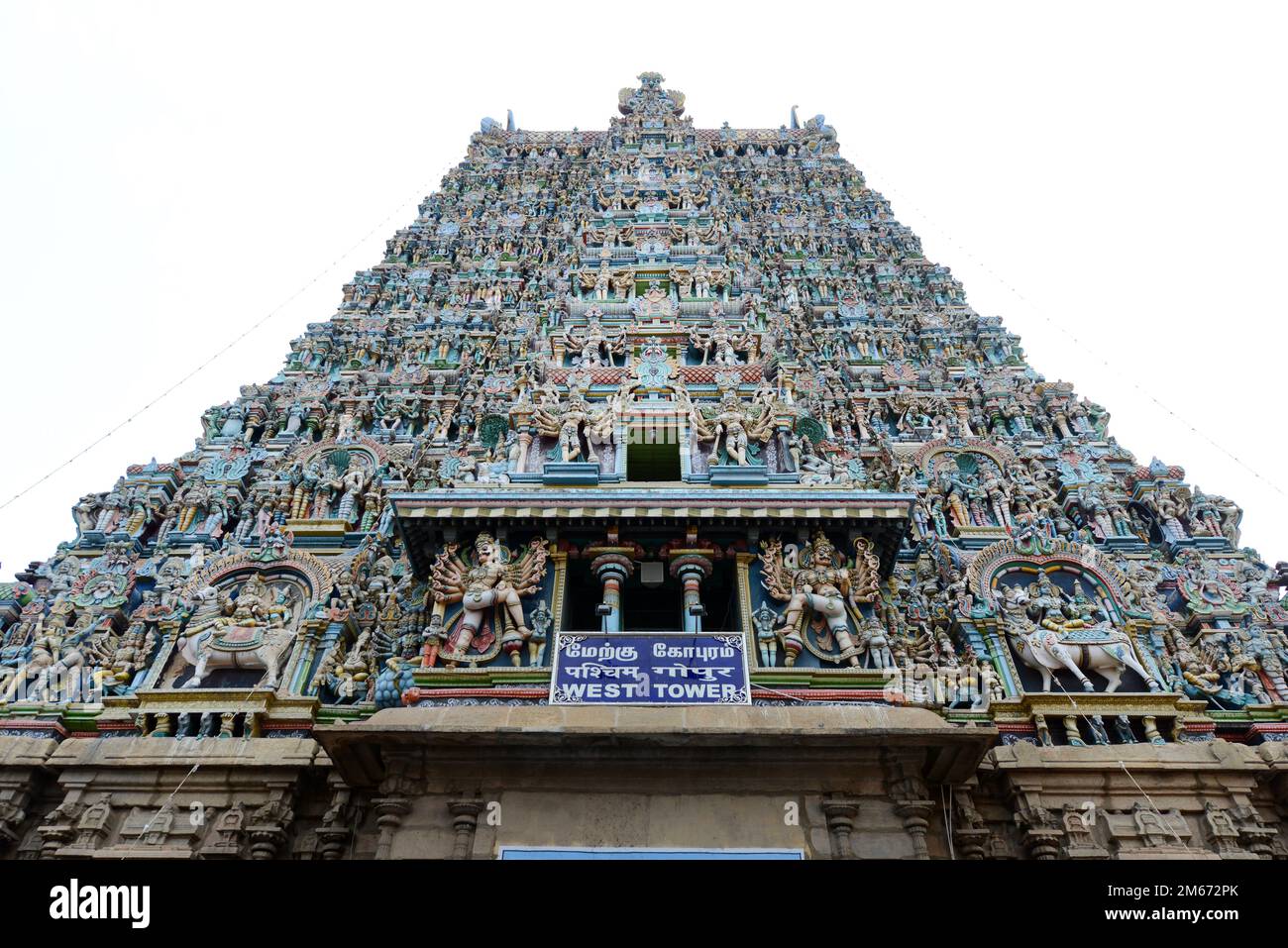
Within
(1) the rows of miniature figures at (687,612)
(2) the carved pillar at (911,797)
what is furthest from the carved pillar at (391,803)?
(2) the carved pillar at (911,797)

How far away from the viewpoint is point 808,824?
10.5 metres

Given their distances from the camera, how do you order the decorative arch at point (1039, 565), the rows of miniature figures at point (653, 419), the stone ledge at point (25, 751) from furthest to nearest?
the rows of miniature figures at point (653, 419), the decorative arch at point (1039, 565), the stone ledge at point (25, 751)

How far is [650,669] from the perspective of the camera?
38.3ft

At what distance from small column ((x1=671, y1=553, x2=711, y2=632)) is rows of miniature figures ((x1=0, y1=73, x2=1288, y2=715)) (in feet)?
6.25

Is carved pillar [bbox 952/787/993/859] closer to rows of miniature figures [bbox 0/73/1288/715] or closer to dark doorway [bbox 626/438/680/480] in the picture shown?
rows of miniature figures [bbox 0/73/1288/715]

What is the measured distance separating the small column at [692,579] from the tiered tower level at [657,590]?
0.16ft

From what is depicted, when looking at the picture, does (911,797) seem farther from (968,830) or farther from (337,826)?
(337,826)

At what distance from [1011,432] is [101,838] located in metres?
18.1

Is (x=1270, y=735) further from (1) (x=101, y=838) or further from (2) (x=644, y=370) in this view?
(1) (x=101, y=838)

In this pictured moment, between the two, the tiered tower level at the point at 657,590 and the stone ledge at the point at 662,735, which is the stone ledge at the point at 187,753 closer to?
the tiered tower level at the point at 657,590

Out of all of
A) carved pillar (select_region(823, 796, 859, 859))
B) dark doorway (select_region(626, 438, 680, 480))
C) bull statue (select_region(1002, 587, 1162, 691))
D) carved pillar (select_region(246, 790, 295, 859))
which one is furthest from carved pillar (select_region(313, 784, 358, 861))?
bull statue (select_region(1002, 587, 1162, 691))

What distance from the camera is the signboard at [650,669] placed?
1152 centimetres
